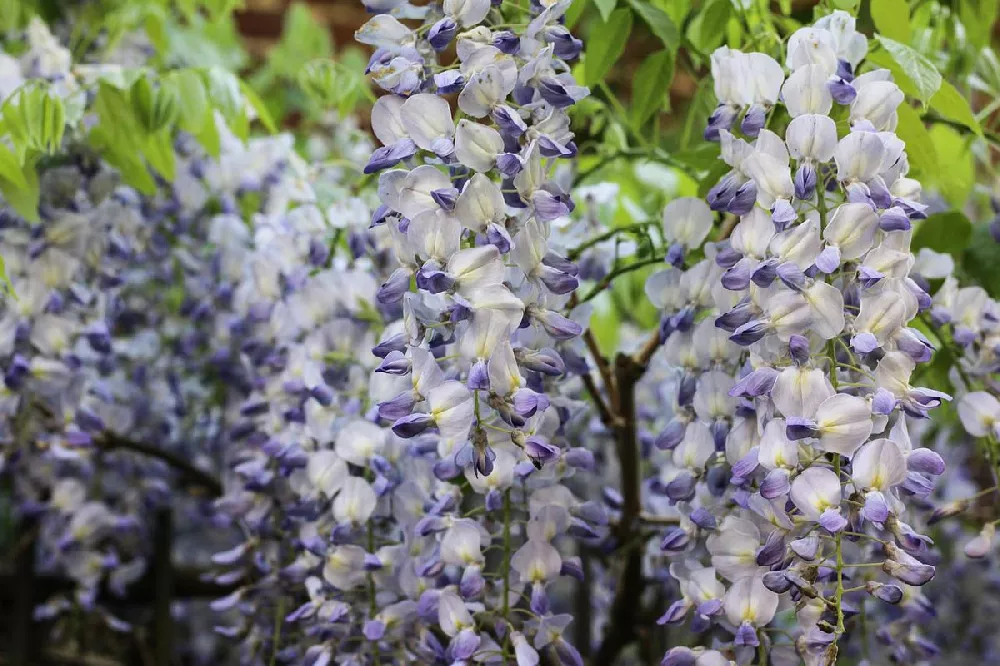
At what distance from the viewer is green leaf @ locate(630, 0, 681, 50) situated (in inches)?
41.2

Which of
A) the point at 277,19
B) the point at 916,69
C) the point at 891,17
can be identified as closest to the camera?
the point at 916,69

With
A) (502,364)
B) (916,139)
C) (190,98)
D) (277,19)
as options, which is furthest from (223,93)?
(277,19)

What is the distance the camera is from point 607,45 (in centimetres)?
106

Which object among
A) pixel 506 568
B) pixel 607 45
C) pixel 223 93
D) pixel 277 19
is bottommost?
pixel 277 19

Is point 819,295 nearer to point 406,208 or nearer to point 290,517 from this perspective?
point 406,208

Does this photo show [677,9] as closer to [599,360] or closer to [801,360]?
[599,360]

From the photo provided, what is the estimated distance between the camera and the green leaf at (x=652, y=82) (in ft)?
3.60

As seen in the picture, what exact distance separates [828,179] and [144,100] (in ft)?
2.49

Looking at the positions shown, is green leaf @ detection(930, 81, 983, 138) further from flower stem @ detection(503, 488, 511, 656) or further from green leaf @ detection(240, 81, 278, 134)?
green leaf @ detection(240, 81, 278, 134)

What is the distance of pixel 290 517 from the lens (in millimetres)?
1119

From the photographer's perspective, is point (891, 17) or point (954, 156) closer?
point (891, 17)

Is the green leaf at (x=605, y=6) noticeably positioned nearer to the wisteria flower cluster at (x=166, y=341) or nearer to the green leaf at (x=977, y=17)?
the wisteria flower cluster at (x=166, y=341)

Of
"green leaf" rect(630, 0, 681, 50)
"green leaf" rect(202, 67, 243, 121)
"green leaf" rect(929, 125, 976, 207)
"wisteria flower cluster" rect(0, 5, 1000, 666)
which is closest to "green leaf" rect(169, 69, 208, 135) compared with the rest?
"green leaf" rect(202, 67, 243, 121)

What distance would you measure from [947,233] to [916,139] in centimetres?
21
